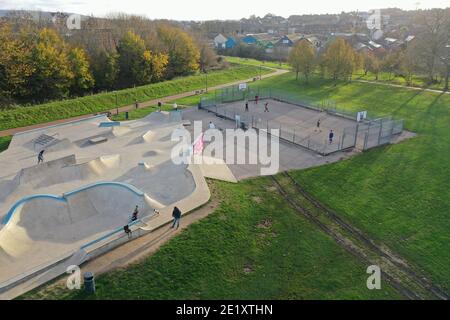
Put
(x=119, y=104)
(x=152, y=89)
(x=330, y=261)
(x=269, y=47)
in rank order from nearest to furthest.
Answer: (x=330, y=261) → (x=119, y=104) → (x=152, y=89) → (x=269, y=47)

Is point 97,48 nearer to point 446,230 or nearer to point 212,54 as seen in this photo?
point 212,54

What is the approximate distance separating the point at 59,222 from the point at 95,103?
2892 cm

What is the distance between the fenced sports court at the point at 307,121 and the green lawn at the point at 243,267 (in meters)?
12.5

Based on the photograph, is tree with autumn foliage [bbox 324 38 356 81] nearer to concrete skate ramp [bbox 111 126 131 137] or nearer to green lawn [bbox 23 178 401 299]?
concrete skate ramp [bbox 111 126 131 137]

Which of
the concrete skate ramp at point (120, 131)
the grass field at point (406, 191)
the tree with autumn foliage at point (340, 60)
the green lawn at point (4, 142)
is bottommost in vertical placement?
the grass field at point (406, 191)

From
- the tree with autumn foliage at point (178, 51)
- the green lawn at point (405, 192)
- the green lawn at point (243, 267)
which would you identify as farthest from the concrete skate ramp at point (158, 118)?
the tree with autumn foliage at point (178, 51)

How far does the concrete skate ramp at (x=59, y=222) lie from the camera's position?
14867 mm

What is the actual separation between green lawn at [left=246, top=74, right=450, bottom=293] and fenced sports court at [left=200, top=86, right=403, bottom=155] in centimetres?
217

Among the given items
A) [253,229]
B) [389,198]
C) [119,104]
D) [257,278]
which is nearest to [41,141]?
[119,104]

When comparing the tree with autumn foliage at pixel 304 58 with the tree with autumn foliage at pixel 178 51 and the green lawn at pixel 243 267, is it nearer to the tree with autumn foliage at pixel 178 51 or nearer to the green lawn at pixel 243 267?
the tree with autumn foliage at pixel 178 51

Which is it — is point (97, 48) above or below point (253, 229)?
above

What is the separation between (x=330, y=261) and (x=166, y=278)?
7111mm

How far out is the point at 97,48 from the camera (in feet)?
169

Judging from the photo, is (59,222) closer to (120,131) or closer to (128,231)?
(128,231)
